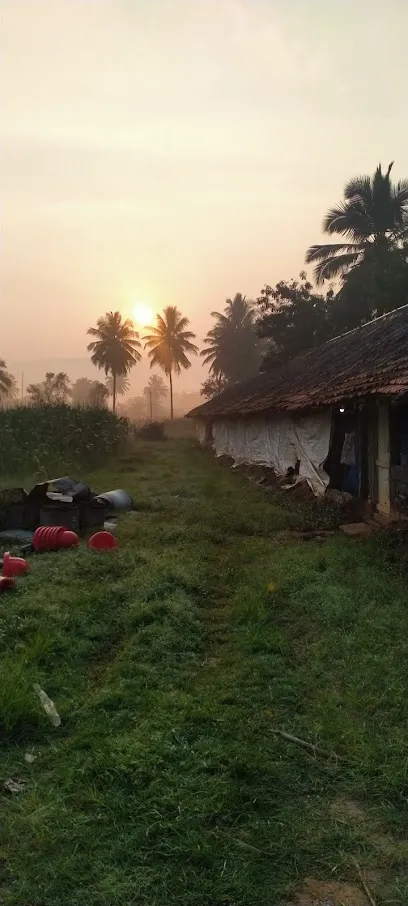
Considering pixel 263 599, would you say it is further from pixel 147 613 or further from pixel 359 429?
pixel 359 429

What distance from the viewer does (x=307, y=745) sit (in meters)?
3.43

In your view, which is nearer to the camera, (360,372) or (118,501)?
(360,372)

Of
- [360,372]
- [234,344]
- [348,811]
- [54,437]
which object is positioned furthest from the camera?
[234,344]

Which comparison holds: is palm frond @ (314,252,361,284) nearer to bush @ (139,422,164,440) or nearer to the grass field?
bush @ (139,422,164,440)

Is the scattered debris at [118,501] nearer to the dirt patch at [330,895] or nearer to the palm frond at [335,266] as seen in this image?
the dirt patch at [330,895]

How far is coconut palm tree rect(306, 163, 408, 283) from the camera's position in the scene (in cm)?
2633

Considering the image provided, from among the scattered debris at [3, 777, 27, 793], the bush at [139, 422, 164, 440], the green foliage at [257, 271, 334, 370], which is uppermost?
the green foliage at [257, 271, 334, 370]

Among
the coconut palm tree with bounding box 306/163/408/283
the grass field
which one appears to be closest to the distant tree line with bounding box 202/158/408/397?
the coconut palm tree with bounding box 306/163/408/283

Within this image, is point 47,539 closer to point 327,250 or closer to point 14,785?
point 14,785

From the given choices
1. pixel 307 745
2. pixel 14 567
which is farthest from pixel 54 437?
pixel 307 745

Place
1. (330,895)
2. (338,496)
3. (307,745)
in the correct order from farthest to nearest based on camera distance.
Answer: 1. (338,496)
2. (307,745)
3. (330,895)

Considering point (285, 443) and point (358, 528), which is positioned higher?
point (285, 443)

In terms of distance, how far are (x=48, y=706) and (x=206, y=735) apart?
1.10 metres

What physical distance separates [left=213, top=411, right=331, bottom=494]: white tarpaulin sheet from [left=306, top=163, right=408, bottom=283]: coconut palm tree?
37.1 feet
